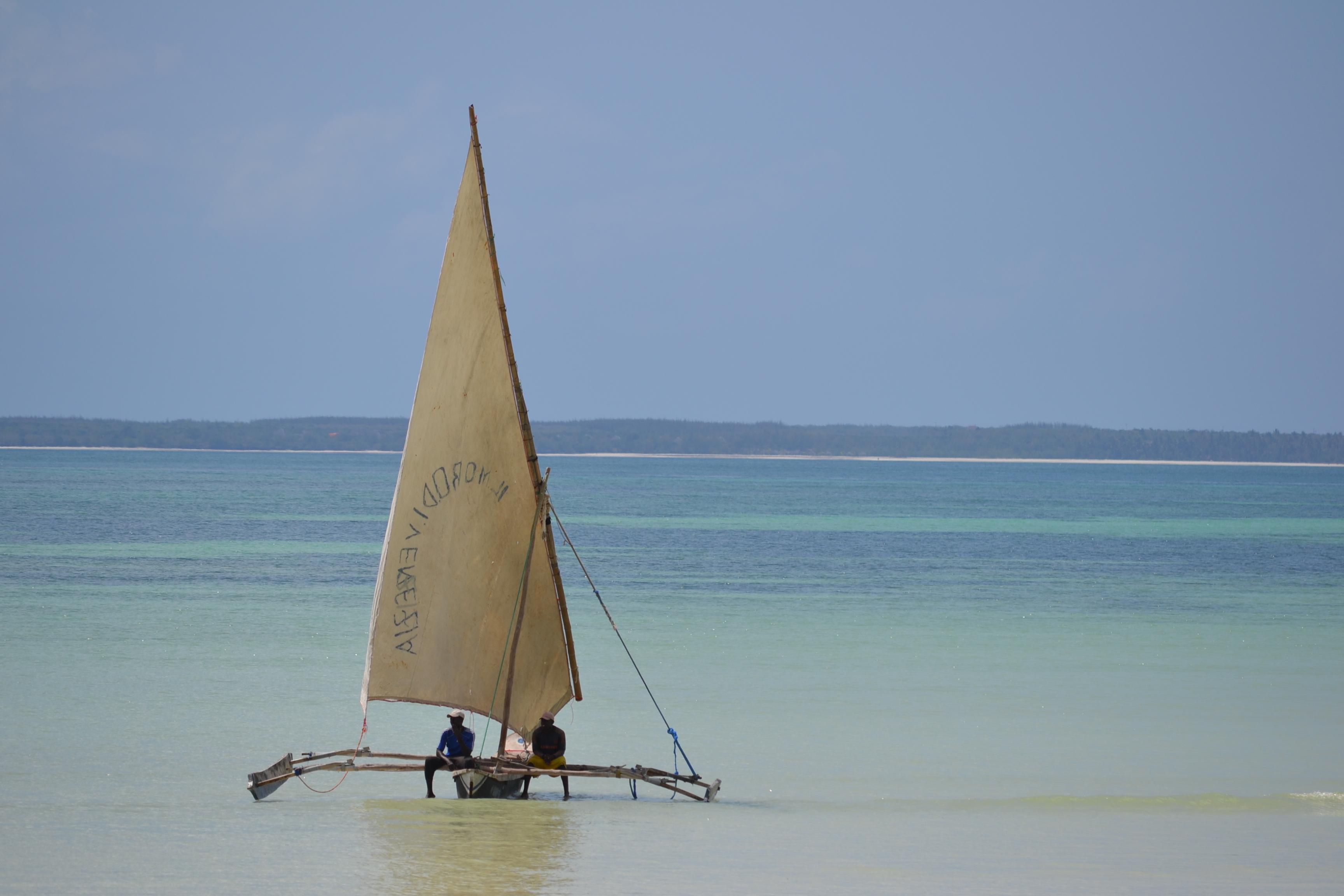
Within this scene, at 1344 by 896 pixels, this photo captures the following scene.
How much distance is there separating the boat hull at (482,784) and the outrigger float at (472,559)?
0.01 metres

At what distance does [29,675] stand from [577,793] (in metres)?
10.4

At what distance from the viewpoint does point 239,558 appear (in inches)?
1699

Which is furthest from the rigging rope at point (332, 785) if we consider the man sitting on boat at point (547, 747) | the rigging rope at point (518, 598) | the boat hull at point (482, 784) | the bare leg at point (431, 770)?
the man sitting on boat at point (547, 747)

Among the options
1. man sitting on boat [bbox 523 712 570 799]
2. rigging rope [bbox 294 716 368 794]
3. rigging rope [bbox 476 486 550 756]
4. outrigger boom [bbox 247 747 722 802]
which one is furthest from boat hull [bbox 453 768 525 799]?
rigging rope [bbox 294 716 368 794]

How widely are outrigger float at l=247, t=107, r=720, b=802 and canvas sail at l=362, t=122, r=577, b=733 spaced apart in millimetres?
12

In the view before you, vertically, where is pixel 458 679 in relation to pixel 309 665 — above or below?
above

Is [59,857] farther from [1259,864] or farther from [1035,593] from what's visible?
[1035,593]

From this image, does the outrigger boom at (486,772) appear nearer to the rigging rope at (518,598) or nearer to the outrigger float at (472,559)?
the outrigger float at (472,559)

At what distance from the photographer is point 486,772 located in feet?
42.3

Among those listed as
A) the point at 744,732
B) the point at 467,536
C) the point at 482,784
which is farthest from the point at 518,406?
the point at 744,732

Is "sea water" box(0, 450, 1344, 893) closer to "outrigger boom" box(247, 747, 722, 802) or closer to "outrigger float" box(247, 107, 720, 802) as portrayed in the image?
"outrigger boom" box(247, 747, 722, 802)

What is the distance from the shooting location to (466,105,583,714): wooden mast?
12711 millimetres

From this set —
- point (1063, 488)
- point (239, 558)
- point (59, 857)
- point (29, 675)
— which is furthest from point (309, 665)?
point (1063, 488)

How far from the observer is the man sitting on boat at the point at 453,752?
12875mm
